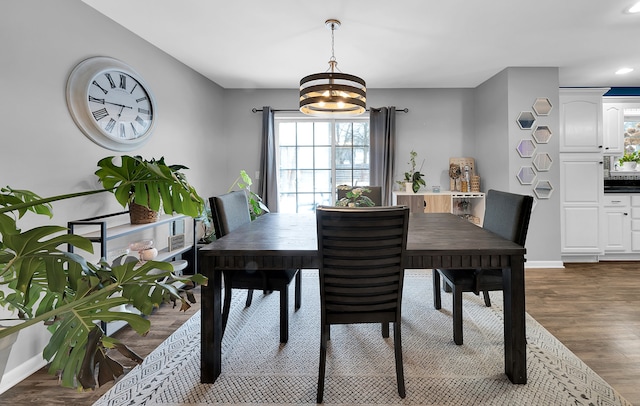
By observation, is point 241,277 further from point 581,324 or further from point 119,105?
point 581,324

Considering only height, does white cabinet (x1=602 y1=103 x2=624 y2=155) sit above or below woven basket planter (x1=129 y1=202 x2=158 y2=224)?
above

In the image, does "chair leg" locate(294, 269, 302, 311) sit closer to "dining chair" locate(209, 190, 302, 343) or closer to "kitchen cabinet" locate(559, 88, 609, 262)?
"dining chair" locate(209, 190, 302, 343)

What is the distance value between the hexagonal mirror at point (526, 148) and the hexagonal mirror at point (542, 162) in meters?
0.09

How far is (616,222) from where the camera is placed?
14.1 ft

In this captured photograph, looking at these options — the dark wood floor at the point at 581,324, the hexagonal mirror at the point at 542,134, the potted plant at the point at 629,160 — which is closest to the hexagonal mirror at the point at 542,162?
the hexagonal mirror at the point at 542,134

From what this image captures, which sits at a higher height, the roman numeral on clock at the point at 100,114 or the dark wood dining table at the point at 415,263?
the roman numeral on clock at the point at 100,114

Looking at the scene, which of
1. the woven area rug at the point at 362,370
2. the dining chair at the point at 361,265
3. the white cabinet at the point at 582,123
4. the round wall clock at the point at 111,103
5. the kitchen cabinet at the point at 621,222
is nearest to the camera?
the dining chair at the point at 361,265

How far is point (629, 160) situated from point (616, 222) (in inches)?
41.4

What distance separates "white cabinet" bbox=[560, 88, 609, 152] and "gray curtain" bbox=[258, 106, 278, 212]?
3762 mm

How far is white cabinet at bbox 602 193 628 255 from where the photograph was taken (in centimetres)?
430

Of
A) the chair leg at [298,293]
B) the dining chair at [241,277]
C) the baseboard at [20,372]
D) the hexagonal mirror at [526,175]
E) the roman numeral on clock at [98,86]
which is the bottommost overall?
the baseboard at [20,372]

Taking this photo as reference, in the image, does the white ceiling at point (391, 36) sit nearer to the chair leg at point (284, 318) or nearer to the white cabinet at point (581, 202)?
the white cabinet at point (581, 202)

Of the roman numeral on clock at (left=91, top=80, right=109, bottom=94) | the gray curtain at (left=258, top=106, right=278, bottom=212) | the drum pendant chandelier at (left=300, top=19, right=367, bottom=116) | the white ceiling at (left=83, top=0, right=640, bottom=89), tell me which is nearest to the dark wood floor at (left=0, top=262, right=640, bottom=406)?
the roman numeral on clock at (left=91, top=80, right=109, bottom=94)

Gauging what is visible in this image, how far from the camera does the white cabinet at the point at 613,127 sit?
4.53 meters
